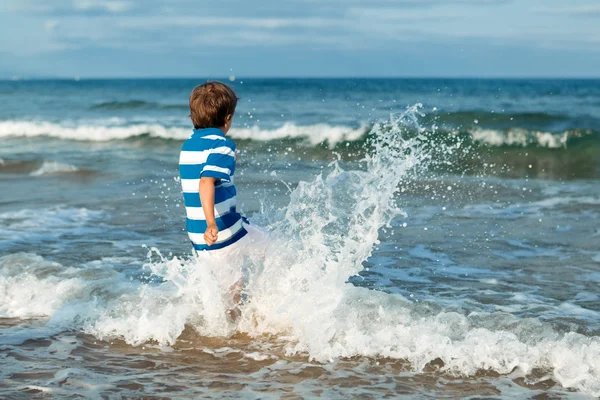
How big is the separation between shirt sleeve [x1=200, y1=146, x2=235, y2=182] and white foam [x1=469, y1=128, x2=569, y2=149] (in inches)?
581

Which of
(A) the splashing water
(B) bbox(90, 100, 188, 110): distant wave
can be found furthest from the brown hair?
(B) bbox(90, 100, 188, 110): distant wave

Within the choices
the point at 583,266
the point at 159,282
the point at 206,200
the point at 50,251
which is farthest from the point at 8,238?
the point at 583,266

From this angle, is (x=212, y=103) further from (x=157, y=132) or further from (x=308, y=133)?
(x=157, y=132)

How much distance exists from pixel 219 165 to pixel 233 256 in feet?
2.08

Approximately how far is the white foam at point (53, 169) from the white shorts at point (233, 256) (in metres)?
10.3

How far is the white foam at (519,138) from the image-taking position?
17703 mm

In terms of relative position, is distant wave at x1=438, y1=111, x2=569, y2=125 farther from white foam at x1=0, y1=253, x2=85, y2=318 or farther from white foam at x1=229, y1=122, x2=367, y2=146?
white foam at x1=0, y1=253, x2=85, y2=318

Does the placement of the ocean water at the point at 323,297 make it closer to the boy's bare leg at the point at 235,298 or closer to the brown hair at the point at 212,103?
the boy's bare leg at the point at 235,298

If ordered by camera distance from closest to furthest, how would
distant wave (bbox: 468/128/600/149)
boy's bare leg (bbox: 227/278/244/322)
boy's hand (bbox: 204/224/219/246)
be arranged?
boy's hand (bbox: 204/224/219/246)
boy's bare leg (bbox: 227/278/244/322)
distant wave (bbox: 468/128/600/149)

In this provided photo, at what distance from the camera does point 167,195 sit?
10.5 m

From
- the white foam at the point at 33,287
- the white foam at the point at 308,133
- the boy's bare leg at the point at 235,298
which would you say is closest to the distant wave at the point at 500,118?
the white foam at the point at 308,133

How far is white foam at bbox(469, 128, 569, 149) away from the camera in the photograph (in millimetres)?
17703

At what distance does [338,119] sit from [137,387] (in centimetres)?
2116

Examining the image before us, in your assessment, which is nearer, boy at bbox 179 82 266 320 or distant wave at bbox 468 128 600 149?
boy at bbox 179 82 266 320
